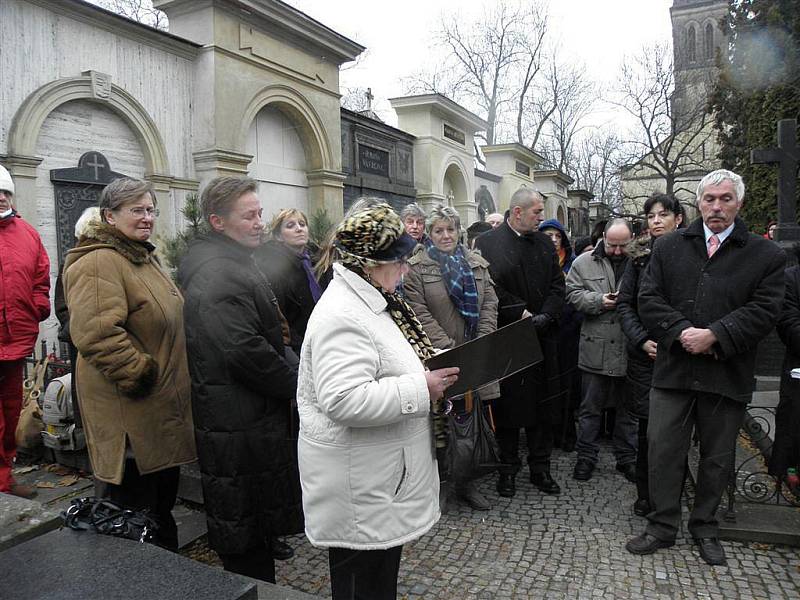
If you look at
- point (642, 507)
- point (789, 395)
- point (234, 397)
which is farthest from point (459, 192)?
point (234, 397)

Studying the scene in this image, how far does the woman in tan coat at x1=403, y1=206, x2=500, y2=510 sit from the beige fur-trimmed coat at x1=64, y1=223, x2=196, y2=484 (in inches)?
61.8

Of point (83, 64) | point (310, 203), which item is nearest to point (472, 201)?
point (310, 203)

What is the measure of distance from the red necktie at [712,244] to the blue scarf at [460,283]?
1.38 metres

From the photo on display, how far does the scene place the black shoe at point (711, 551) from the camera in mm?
3252

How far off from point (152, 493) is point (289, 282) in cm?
152

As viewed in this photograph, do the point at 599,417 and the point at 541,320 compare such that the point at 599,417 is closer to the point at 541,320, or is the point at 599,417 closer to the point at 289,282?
the point at 541,320

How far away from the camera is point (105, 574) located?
1836mm

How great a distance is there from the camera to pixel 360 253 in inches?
80.8

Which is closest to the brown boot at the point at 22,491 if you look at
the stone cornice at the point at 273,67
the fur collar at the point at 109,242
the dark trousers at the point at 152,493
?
the dark trousers at the point at 152,493

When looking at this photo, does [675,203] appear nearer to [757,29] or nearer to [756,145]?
[756,145]

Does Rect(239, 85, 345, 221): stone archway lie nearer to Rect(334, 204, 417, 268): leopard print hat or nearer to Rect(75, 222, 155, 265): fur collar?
Rect(75, 222, 155, 265): fur collar

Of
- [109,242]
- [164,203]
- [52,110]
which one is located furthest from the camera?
[164,203]

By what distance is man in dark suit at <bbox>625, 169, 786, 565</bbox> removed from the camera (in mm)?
3174

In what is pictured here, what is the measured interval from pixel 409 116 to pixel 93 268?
10070 mm
